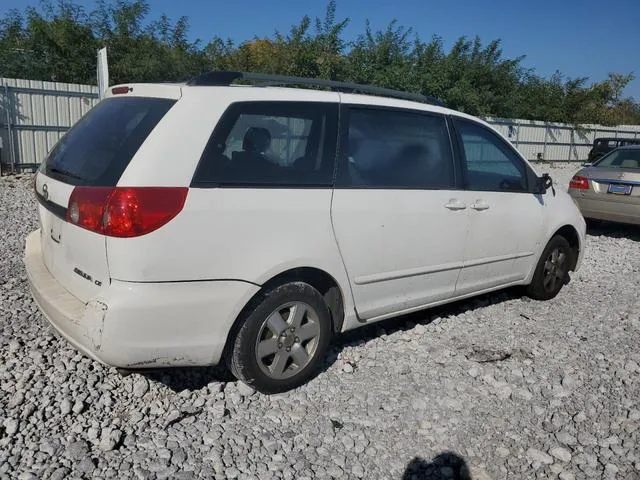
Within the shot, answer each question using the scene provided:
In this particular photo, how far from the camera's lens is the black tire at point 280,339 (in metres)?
3.20

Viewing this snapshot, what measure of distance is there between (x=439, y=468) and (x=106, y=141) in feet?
7.97

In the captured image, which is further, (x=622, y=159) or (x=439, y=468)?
(x=622, y=159)

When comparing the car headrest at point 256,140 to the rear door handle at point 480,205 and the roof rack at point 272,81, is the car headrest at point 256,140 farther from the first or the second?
the rear door handle at point 480,205

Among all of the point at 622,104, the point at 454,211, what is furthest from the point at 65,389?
the point at 622,104

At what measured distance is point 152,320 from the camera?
2.85 metres

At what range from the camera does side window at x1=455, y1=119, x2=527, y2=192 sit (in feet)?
14.6

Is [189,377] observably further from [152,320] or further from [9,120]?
[9,120]

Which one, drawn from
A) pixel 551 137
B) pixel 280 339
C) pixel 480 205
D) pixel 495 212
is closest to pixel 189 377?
pixel 280 339

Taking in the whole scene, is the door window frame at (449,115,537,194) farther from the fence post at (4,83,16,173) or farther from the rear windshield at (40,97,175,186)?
the fence post at (4,83,16,173)

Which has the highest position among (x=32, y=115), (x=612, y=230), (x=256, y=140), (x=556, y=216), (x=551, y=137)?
(x=551, y=137)

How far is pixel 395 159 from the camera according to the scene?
391cm

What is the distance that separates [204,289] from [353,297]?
3.51ft

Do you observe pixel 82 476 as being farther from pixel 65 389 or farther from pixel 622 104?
pixel 622 104

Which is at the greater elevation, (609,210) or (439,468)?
(609,210)
